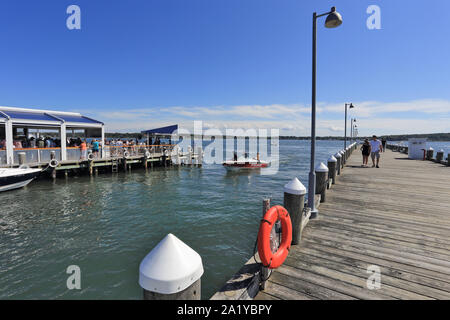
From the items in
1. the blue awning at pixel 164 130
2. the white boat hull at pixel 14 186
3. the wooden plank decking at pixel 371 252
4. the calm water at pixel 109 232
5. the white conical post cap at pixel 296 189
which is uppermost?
the blue awning at pixel 164 130

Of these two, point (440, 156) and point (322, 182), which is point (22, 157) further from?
point (440, 156)

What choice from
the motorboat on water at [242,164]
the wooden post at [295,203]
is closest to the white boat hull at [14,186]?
the motorboat on water at [242,164]

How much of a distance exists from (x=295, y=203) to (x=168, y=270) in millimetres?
3200

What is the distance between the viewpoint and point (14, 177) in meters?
14.1

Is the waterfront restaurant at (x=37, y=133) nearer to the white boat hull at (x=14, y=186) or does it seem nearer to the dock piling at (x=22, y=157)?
the dock piling at (x=22, y=157)

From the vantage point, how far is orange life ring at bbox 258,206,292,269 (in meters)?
3.13

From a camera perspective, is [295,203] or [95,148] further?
[95,148]

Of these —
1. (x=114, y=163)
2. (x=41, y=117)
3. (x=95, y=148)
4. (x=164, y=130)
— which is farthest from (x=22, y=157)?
(x=164, y=130)

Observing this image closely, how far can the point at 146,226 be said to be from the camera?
9195 millimetres

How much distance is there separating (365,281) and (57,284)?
657 centimetres

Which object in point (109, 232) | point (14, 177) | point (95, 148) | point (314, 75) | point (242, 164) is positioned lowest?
point (109, 232)

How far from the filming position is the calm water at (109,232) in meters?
5.71

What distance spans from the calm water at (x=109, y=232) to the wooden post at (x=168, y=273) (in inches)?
150
